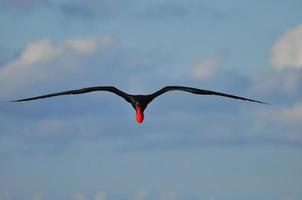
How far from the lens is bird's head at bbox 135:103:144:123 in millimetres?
24677

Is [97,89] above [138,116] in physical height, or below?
above

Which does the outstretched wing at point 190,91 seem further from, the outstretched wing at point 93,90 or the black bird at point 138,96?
the outstretched wing at point 93,90

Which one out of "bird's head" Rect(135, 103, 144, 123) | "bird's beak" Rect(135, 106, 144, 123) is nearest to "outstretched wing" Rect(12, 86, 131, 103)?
"bird's head" Rect(135, 103, 144, 123)

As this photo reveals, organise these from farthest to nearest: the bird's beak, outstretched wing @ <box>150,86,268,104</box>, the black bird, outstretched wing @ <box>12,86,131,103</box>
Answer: outstretched wing @ <box>150,86,268,104</box> < outstretched wing @ <box>12,86,131,103</box> < the black bird < the bird's beak

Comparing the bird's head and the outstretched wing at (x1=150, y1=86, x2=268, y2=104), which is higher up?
the outstretched wing at (x1=150, y1=86, x2=268, y2=104)

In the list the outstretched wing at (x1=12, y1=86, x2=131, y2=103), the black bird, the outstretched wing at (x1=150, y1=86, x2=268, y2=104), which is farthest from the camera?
the outstretched wing at (x1=150, y1=86, x2=268, y2=104)

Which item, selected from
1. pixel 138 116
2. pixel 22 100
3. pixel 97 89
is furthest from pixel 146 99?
pixel 22 100

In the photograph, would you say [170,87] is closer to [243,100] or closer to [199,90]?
[199,90]

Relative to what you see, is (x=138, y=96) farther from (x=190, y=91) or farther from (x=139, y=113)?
(x=190, y=91)

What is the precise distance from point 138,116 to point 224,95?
707 cm

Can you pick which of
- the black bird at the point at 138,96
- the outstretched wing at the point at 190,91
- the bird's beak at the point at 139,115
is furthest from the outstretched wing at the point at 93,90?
the outstretched wing at the point at 190,91

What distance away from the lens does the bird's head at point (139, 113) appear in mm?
24677

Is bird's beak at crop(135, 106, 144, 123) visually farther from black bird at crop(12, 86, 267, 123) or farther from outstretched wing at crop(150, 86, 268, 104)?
outstretched wing at crop(150, 86, 268, 104)

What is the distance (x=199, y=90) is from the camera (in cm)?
3017
